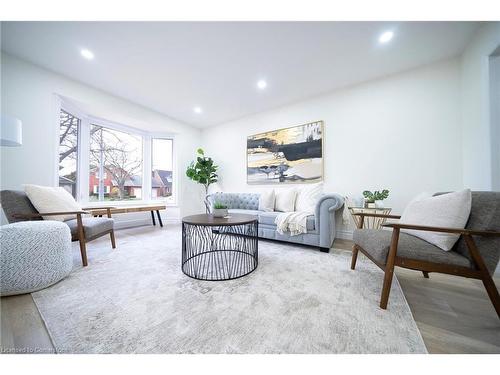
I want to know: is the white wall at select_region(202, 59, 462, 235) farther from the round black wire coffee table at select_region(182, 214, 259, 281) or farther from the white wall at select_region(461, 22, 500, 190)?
the round black wire coffee table at select_region(182, 214, 259, 281)

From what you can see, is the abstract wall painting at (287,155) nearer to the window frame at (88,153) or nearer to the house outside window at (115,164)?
the window frame at (88,153)

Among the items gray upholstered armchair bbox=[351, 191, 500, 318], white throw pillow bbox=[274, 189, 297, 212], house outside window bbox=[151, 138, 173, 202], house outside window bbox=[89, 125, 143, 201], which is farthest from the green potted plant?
gray upholstered armchair bbox=[351, 191, 500, 318]

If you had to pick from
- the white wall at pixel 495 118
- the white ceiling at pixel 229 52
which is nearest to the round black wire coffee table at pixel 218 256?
the white ceiling at pixel 229 52

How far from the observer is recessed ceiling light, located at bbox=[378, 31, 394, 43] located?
1881mm

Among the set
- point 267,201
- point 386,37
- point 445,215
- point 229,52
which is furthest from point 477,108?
point 229,52

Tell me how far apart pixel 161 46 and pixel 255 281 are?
2.80m

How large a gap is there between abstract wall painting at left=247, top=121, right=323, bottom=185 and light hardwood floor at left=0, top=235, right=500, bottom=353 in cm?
204

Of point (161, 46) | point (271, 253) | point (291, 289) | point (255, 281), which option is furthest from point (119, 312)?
point (161, 46)

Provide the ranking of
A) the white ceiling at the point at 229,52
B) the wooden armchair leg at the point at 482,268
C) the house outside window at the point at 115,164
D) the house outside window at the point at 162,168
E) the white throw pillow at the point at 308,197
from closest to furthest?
the wooden armchair leg at the point at 482,268 < the white ceiling at the point at 229,52 < the white throw pillow at the point at 308,197 < the house outside window at the point at 115,164 < the house outside window at the point at 162,168

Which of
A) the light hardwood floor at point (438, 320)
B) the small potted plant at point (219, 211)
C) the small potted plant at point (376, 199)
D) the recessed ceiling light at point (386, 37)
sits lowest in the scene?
the light hardwood floor at point (438, 320)

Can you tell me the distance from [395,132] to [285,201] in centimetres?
192

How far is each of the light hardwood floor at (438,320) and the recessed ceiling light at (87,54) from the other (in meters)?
2.69

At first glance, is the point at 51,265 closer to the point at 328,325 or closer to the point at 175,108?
the point at 328,325

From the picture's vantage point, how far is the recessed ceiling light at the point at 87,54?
7.17 ft
